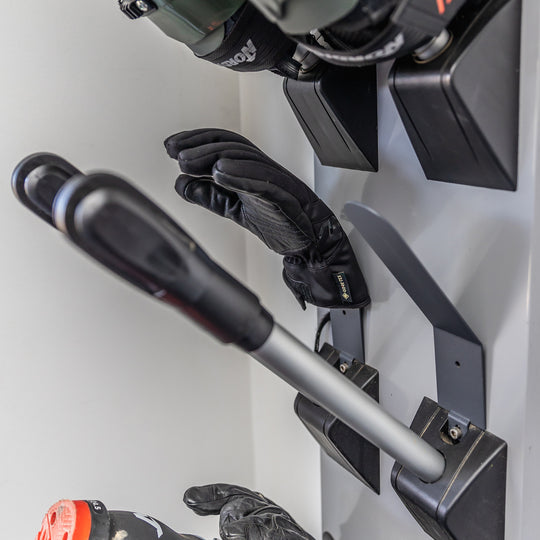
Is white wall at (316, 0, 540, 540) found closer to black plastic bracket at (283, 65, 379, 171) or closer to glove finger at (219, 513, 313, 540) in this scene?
black plastic bracket at (283, 65, 379, 171)

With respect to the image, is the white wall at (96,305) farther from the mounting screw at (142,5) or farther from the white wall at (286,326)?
the mounting screw at (142,5)

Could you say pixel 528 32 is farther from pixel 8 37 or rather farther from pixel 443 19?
pixel 8 37

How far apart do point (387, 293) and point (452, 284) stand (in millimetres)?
110

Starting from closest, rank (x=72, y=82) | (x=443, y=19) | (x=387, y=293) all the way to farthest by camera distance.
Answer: (x=443, y=19) → (x=387, y=293) → (x=72, y=82)

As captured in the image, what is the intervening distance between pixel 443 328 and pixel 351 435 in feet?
0.71

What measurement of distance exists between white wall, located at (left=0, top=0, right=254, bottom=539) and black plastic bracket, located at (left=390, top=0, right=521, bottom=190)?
1.47 feet

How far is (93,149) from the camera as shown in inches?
30.8

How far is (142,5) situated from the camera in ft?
1.46

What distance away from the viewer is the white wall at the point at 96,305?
736 millimetres

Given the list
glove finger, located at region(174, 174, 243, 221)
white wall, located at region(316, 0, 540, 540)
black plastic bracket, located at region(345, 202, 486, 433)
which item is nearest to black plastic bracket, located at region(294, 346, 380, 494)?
white wall, located at region(316, 0, 540, 540)

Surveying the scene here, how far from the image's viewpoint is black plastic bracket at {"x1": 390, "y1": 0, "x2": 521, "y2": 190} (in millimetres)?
407

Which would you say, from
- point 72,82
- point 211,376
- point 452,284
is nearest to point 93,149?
point 72,82

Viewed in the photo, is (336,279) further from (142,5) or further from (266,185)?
(142,5)

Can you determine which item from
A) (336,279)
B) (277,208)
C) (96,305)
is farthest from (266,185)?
(96,305)
